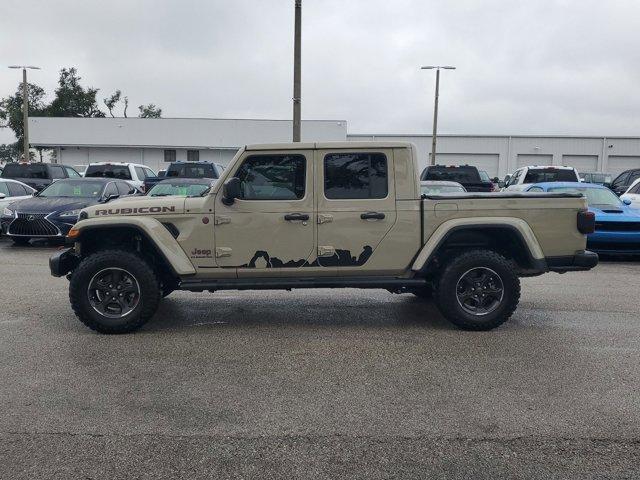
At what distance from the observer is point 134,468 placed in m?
3.27

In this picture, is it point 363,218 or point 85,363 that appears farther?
point 363,218

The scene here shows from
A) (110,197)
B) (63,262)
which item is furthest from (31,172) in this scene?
(63,262)

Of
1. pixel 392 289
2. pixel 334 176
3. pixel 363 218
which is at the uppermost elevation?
pixel 334 176

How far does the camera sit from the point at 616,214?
10.8 m

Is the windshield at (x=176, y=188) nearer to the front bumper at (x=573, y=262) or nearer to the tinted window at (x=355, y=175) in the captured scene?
the tinted window at (x=355, y=175)

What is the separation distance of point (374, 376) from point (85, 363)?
2.52m

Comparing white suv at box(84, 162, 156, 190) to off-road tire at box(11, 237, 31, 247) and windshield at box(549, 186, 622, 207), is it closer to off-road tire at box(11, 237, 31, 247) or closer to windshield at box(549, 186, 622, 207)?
off-road tire at box(11, 237, 31, 247)

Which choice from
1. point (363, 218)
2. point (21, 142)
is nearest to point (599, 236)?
point (363, 218)

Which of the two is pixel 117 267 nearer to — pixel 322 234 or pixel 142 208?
pixel 142 208

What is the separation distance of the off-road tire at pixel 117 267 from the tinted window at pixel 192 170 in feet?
43.9

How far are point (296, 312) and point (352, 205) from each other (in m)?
1.68

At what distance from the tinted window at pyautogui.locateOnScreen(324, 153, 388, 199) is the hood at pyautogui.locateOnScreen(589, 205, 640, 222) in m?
6.48

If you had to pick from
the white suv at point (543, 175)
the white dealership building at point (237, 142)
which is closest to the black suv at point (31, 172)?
the white suv at point (543, 175)

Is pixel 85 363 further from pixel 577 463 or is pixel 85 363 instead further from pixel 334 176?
pixel 577 463
